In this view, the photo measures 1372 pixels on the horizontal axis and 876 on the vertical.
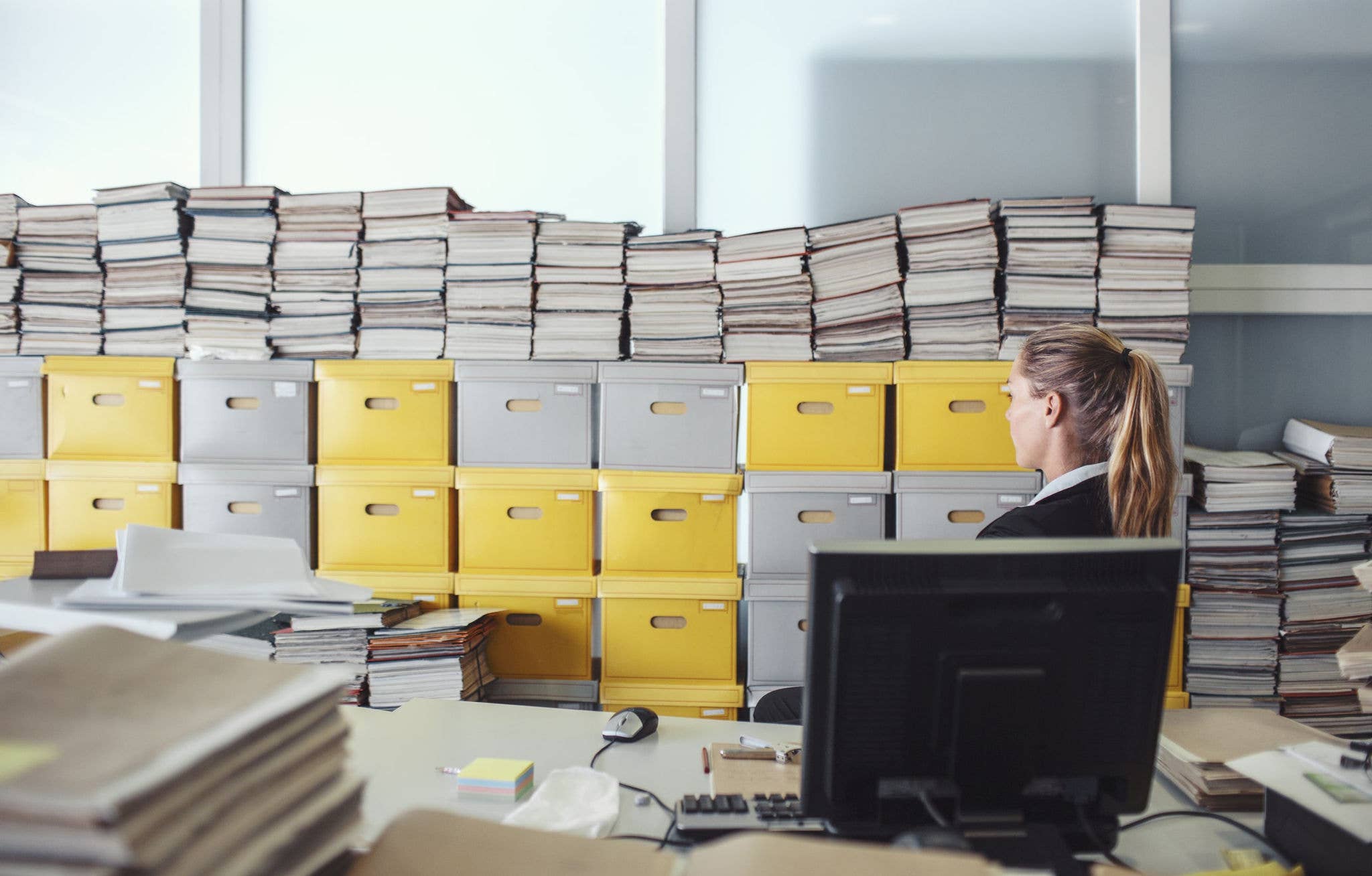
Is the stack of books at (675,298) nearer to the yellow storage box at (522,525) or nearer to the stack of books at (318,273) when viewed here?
the yellow storage box at (522,525)

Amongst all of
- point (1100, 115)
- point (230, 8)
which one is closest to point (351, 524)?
point (230, 8)

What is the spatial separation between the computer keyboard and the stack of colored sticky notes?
0.22m

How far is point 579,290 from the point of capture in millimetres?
2264

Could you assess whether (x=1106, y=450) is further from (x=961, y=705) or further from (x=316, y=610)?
(x=316, y=610)

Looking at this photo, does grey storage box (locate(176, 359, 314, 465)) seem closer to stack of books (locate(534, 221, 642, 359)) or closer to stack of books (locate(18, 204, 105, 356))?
stack of books (locate(18, 204, 105, 356))

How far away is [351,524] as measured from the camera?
2244 millimetres

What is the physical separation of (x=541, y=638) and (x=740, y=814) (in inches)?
52.8

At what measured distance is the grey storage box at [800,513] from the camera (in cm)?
216

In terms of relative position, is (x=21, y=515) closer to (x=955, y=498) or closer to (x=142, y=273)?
(x=142, y=273)

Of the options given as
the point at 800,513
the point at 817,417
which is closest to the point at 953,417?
the point at 817,417

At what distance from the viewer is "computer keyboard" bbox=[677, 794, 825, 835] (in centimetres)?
96

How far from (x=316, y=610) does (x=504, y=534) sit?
1336mm

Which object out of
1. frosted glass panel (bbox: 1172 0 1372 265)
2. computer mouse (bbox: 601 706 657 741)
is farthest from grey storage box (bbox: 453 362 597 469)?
frosted glass panel (bbox: 1172 0 1372 265)

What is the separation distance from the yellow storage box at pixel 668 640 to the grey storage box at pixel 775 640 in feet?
0.21
